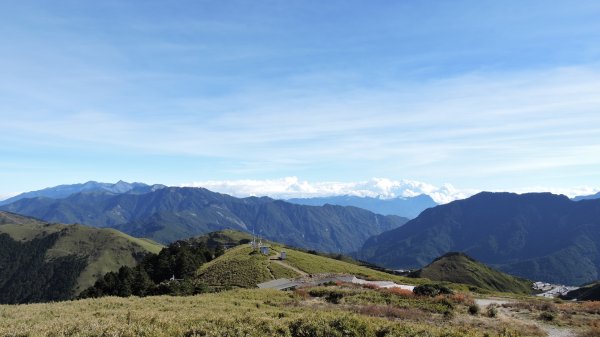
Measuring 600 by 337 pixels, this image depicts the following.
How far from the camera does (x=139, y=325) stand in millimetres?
20328

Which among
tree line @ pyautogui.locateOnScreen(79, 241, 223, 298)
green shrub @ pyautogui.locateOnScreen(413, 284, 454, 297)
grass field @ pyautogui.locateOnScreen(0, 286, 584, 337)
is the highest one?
grass field @ pyautogui.locateOnScreen(0, 286, 584, 337)

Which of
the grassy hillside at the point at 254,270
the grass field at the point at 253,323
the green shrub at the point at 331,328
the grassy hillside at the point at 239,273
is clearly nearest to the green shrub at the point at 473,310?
the grass field at the point at 253,323

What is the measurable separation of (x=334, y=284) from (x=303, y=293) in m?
10.7

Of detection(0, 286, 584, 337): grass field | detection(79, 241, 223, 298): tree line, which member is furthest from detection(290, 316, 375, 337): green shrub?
detection(79, 241, 223, 298): tree line

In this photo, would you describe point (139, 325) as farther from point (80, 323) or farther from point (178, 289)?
point (178, 289)

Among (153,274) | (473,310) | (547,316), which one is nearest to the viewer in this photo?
(547,316)

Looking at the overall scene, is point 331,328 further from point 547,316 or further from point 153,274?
point 153,274

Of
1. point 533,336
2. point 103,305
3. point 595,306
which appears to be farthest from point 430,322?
point 103,305

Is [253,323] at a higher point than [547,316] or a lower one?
higher

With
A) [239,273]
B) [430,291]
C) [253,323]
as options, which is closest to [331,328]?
[253,323]

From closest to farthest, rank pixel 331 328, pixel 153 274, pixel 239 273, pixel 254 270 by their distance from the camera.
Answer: pixel 331 328 → pixel 239 273 → pixel 254 270 → pixel 153 274

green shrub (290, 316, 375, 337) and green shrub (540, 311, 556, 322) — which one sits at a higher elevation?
green shrub (290, 316, 375, 337)

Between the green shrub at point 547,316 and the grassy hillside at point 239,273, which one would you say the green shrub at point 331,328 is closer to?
the green shrub at point 547,316

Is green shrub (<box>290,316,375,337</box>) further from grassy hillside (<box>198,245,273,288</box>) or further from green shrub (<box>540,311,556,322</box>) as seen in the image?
grassy hillside (<box>198,245,273,288</box>)
